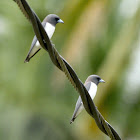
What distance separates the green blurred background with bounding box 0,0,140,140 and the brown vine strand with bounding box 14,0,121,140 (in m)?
4.41

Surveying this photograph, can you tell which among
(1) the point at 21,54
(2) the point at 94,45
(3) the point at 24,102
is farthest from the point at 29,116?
(2) the point at 94,45

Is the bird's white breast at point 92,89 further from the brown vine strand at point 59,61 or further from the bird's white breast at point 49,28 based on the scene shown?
the brown vine strand at point 59,61

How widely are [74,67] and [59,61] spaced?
7.42 metres

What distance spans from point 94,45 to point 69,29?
3.34 ft

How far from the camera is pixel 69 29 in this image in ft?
32.1

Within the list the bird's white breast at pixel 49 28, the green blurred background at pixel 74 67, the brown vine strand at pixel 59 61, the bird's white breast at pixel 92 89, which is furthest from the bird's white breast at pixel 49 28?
the green blurred background at pixel 74 67

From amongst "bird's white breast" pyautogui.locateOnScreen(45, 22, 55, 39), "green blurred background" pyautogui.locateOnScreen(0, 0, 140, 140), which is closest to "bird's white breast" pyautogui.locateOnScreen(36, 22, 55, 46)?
"bird's white breast" pyautogui.locateOnScreen(45, 22, 55, 39)

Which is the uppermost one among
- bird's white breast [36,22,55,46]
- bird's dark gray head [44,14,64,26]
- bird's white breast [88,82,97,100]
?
bird's dark gray head [44,14,64,26]

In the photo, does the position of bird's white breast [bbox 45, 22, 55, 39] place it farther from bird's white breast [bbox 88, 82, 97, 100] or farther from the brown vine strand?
the brown vine strand

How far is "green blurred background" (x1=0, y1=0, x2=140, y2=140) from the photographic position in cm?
945

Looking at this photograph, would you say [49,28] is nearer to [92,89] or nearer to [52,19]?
[52,19]

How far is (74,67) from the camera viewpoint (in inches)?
465

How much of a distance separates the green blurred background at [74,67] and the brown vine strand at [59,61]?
4405mm

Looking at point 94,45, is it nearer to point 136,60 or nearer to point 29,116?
point 136,60
